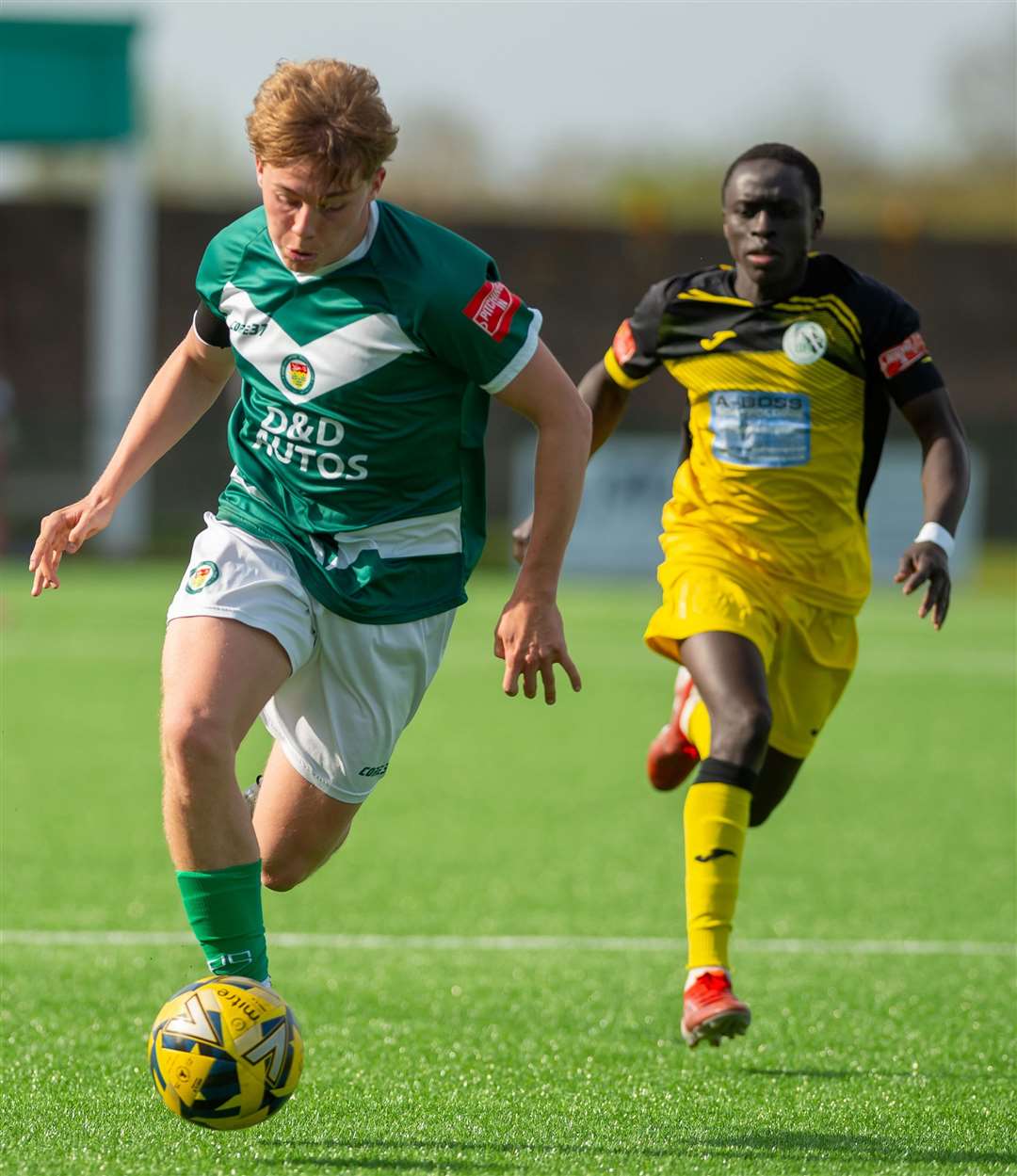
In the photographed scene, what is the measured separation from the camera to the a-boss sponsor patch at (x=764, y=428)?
5.36m

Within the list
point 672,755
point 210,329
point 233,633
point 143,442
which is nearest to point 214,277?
point 210,329

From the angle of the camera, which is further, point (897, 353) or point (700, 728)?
point (700, 728)

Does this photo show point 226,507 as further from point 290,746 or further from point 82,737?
point 82,737

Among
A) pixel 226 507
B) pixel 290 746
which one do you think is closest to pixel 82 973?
pixel 290 746

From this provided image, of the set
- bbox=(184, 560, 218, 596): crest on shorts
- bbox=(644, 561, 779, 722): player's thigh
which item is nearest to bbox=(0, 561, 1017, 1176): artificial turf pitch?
bbox=(644, 561, 779, 722): player's thigh

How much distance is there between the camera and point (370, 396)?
407cm

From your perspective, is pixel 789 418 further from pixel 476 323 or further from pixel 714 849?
pixel 476 323

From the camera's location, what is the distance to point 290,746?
4395 mm

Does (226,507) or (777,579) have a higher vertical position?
(226,507)

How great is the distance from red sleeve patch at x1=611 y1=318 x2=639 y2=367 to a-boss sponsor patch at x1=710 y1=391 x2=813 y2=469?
314mm

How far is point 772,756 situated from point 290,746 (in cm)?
173

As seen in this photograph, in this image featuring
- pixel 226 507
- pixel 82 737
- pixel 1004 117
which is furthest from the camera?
pixel 1004 117

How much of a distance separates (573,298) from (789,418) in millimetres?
26846

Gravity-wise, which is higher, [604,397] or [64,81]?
[604,397]
